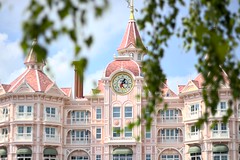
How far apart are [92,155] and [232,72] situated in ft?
144

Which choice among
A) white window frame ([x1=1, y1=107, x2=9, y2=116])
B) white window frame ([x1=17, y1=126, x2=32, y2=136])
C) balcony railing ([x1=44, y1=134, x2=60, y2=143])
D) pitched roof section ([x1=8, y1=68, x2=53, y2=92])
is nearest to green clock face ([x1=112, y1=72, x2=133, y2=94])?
pitched roof section ([x1=8, y1=68, x2=53, y2=92])

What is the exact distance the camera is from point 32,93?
51.2 metres

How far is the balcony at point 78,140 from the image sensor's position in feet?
175

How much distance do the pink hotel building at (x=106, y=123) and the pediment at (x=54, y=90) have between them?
139mm

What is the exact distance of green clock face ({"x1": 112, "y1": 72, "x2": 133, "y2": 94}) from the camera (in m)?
52.4

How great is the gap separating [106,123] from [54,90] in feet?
19.5

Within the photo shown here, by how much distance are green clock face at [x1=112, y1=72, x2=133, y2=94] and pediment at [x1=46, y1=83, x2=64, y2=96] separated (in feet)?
17.2

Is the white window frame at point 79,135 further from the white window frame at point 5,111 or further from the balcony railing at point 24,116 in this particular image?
the white window frame at point 5,111

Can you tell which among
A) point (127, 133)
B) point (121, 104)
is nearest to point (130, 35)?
point (121, 104)

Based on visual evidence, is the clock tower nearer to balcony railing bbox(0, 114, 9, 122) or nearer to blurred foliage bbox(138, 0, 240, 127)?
balcony railing bbox(0, 114, 9, 122)

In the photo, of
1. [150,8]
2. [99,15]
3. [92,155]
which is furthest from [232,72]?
[92,155]

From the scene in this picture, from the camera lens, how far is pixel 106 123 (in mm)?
52031

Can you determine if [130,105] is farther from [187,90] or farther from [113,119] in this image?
[187,90]

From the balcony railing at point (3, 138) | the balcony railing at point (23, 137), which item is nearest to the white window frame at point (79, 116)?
the balcony railing at point (23, 137)
